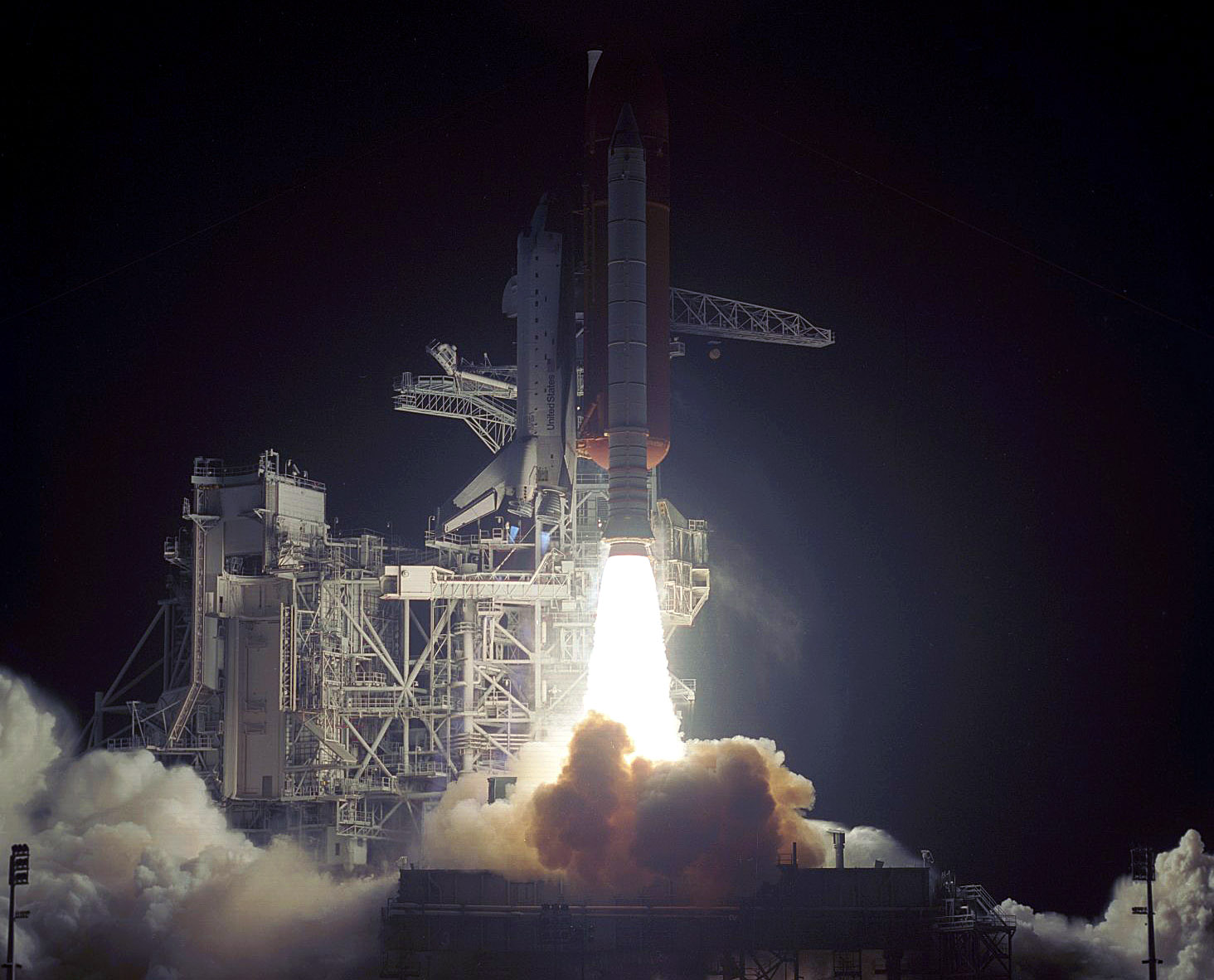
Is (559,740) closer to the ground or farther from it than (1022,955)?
farther from it

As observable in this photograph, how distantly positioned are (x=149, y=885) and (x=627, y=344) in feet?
60.7

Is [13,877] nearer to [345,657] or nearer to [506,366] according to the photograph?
[345,657]

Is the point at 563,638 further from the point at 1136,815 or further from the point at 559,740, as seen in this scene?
the point at 1136,815

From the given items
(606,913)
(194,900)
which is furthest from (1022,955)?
(194,900)

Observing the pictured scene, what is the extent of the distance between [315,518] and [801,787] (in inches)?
770

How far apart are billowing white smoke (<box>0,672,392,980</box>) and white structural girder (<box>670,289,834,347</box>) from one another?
20564 millimetres

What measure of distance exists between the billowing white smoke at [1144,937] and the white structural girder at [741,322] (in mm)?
20147

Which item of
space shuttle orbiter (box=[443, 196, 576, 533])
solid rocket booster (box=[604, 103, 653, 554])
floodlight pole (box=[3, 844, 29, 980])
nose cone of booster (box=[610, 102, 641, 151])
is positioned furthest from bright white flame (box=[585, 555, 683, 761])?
floodlight pole (box=[3, 844, 29, 980])

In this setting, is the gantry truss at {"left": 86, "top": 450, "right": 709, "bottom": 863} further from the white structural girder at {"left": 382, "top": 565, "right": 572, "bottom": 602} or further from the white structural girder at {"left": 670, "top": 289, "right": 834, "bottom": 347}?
the white structural girder at {"left": 670, "top": 289, "right": 834, "bottom": 347}

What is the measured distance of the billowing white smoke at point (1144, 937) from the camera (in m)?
50.4

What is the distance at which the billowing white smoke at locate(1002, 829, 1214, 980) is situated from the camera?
165 ft

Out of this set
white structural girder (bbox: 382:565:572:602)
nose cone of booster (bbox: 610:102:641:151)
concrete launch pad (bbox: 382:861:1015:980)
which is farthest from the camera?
white structural girder (bbox: 382:565:572:602)

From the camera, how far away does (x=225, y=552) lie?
61.8 meters

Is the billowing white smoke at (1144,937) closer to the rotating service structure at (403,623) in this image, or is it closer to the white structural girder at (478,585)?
the rotating service structure at (403,623)
